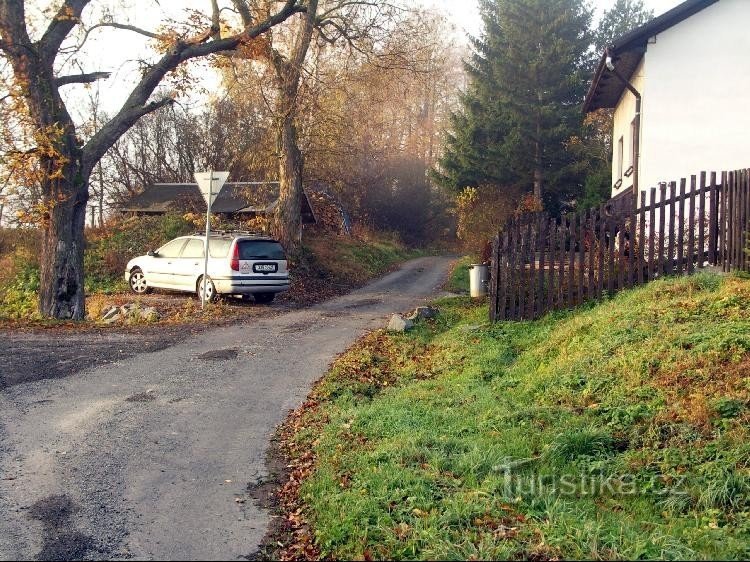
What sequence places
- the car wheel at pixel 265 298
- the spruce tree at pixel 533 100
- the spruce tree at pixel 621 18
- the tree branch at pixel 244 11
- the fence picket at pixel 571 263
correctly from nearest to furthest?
the fence picket at pixel 571 263, the car wheel at pixel 265 298, the tree branch at pixel 244 11, the spruce tree at pixel 533 100, the spruce tree at pixel 621 18

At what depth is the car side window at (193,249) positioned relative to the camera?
58.0 feet

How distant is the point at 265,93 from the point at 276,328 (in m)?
9.59

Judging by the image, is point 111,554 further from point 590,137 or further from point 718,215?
point 590,137

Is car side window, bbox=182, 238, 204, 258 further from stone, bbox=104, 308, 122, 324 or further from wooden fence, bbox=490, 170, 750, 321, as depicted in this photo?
wooden fence, bbox=490, 170, 750, 321

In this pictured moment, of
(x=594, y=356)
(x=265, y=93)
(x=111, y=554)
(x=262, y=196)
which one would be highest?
(x=265, y=93)

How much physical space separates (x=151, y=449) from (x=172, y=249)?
12.8 m

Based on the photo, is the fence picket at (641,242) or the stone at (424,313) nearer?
the fence picket at (641,242)

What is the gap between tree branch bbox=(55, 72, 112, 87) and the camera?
1534cm

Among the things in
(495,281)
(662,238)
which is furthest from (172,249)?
(662,238)

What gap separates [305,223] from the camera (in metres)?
34.4

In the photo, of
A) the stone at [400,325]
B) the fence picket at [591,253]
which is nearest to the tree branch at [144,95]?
the stone at [400,325]

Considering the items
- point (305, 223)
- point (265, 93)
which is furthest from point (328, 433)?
point (305, 223)

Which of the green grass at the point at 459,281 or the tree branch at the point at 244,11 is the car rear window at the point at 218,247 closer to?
the tree branch at the point at 244,11

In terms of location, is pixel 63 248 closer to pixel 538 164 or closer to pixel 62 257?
pixel 62 257
